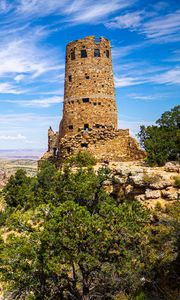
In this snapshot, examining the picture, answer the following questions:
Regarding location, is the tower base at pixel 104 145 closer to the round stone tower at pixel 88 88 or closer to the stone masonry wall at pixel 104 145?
the stone masonry wall at pixel 104 145

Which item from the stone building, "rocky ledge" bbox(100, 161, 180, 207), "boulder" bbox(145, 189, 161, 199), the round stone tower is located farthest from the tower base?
"boulder" bbox(145, 189, 161, 199)

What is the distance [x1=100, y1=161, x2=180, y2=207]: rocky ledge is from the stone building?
374 inches

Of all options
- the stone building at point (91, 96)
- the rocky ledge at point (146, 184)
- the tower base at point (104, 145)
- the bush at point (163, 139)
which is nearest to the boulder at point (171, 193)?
the rocky ledge at point (146, 184)

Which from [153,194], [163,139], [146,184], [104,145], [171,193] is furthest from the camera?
[104,145]

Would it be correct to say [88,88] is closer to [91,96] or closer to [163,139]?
[91,96]

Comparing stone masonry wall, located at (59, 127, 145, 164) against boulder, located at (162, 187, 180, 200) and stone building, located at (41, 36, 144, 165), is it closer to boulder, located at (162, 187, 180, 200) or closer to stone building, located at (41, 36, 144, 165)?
stone building, located at (41, 36, 144, 165)

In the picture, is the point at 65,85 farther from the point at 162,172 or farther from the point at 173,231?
the point at 173,231

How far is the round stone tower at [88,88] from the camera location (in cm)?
3219

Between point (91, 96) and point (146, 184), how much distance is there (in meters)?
15.8

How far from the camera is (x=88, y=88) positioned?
3225 cm

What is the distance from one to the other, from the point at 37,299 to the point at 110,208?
4992mm

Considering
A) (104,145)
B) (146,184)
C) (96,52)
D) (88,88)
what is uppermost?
(96,52)

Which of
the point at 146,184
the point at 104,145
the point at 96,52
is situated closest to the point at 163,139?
the point at 104,145

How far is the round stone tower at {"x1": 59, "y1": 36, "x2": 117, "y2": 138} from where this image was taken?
3219 centimetres
